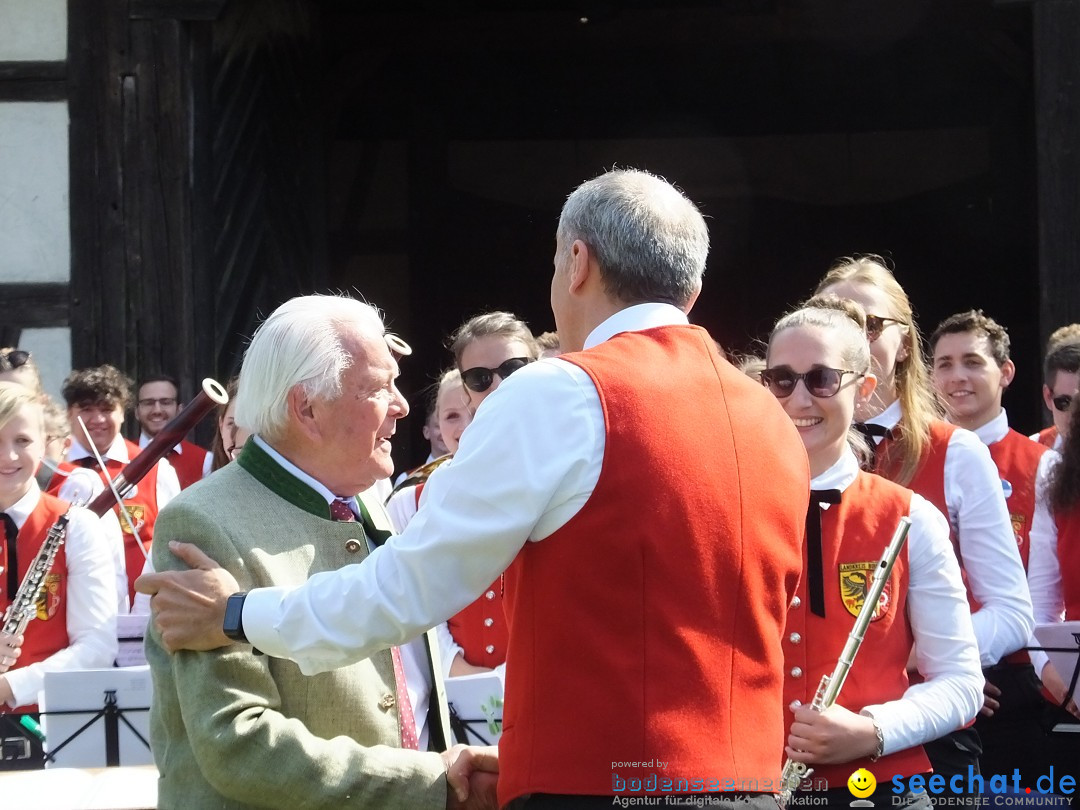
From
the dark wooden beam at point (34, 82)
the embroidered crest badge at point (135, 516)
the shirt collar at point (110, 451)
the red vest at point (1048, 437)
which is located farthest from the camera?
the dark wooden beam at point (34, 82)

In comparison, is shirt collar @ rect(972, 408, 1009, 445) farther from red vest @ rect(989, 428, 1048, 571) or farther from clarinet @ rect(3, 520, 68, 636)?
clarinet @ rect(3, 520, 68, 636)

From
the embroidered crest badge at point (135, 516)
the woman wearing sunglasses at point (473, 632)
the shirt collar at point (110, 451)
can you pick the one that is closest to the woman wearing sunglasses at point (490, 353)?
the woman wearing sunglasses at point (473, 632)

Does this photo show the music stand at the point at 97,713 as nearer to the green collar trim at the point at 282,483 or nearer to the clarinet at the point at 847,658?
the green collar trim at the point at 282,483

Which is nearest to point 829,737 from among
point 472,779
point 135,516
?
point 472,779

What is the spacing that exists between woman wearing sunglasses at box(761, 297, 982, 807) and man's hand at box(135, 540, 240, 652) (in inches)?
44.0

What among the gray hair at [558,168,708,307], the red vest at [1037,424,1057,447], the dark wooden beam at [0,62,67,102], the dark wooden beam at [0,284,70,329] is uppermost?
the dark wooden beam at [0,62,67,102]

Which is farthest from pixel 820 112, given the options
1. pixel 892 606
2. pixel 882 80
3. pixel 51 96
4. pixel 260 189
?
pixel 892 606

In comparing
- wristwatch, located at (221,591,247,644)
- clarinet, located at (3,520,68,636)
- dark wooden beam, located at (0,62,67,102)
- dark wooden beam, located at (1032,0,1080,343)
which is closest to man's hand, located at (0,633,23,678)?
clarinet, located at (3,520,68,636)

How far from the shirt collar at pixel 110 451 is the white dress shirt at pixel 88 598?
192 cm

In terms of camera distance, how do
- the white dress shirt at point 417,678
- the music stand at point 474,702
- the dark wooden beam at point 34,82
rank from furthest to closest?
the dark wooden beam at point 34,82 < the music stand at point 474,702 < the white dress shirt at point 417,678

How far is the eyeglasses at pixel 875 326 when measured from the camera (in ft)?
12.5

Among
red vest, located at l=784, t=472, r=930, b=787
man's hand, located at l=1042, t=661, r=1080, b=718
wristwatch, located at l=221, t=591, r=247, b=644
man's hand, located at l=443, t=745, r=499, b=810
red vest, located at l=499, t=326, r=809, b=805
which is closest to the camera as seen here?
red vest, located at l=499, t=326, r=809, b=805

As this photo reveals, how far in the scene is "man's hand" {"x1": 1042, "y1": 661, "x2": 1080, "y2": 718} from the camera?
3.79 metres

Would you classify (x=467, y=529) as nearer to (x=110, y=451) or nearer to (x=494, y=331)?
(x=494, y=331)
